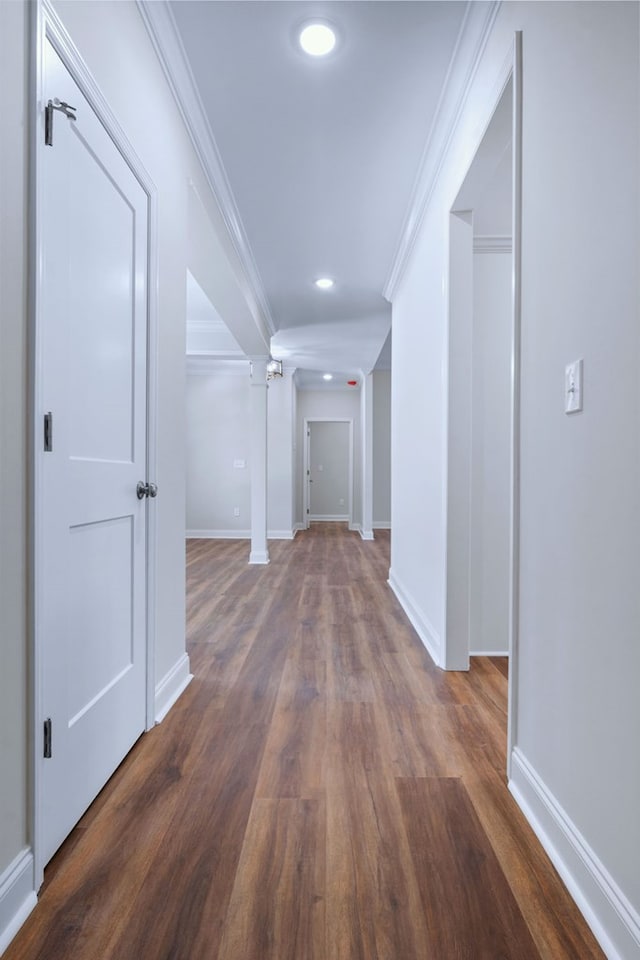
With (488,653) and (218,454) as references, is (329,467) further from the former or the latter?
(488,653)

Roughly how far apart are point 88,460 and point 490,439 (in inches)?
76.2

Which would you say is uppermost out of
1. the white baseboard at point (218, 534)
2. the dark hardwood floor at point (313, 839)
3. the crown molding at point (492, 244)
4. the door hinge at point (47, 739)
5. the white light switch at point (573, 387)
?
the crown molding at point (492, 244)

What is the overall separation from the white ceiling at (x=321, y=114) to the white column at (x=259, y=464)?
6.36 ft

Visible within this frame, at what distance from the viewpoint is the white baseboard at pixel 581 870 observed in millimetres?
925

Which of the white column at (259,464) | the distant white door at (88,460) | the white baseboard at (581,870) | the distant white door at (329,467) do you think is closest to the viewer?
the white baseboard at (581,870)

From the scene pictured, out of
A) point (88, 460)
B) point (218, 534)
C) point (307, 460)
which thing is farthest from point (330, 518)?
point (88, 460)

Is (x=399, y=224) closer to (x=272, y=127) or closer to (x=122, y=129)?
(x=272, y=127)

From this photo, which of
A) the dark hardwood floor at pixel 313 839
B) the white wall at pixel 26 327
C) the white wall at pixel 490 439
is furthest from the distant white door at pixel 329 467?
the dark hardwood floor at pixel 313 839

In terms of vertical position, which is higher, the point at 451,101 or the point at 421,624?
the point at 451,101

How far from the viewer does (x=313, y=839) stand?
4.21ft

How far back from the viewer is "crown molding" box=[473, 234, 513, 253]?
8.59 ft

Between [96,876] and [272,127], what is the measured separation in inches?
107

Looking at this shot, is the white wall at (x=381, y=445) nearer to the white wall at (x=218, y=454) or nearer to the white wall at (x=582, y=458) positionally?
the white wall at (x=218, y=454)

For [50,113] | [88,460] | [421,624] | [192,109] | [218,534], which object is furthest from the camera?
[218,534]
